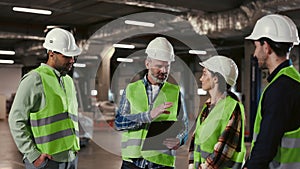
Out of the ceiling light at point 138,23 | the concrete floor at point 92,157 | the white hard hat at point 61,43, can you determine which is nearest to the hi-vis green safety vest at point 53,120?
the white hard hat at point 61,43

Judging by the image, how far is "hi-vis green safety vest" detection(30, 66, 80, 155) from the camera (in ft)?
7.88

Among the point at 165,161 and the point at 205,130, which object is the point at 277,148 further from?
the point at 165,161

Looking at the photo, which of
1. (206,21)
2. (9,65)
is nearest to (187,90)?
(9,65)

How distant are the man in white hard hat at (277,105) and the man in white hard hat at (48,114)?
116 cm

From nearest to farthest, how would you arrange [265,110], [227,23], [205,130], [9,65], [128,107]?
1. [265,110]
2. [205,130]
3. [128,107]
4. [227,23]
5. [9,65]

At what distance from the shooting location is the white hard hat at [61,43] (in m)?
2.53

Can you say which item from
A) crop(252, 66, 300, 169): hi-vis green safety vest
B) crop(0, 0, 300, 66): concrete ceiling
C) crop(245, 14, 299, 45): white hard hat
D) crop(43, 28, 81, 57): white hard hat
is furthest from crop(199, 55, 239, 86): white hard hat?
crop(0, 0, 300, 66): concrete ceiling

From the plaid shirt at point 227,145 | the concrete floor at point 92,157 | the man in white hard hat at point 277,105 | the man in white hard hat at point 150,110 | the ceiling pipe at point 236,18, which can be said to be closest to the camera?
the man in white hard hat at point 277,105

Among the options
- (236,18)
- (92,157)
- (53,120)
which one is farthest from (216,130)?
(92,157)

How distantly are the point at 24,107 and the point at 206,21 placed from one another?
22.7 feet

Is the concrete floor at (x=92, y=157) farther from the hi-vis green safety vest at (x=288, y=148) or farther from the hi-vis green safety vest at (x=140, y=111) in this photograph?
the hi-vis green safety vest at (x=288, y=148)

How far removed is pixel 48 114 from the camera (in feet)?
7.90

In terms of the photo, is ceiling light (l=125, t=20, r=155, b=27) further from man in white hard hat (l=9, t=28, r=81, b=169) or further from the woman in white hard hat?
the woman in white hard hat

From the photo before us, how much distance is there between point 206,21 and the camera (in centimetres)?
882
